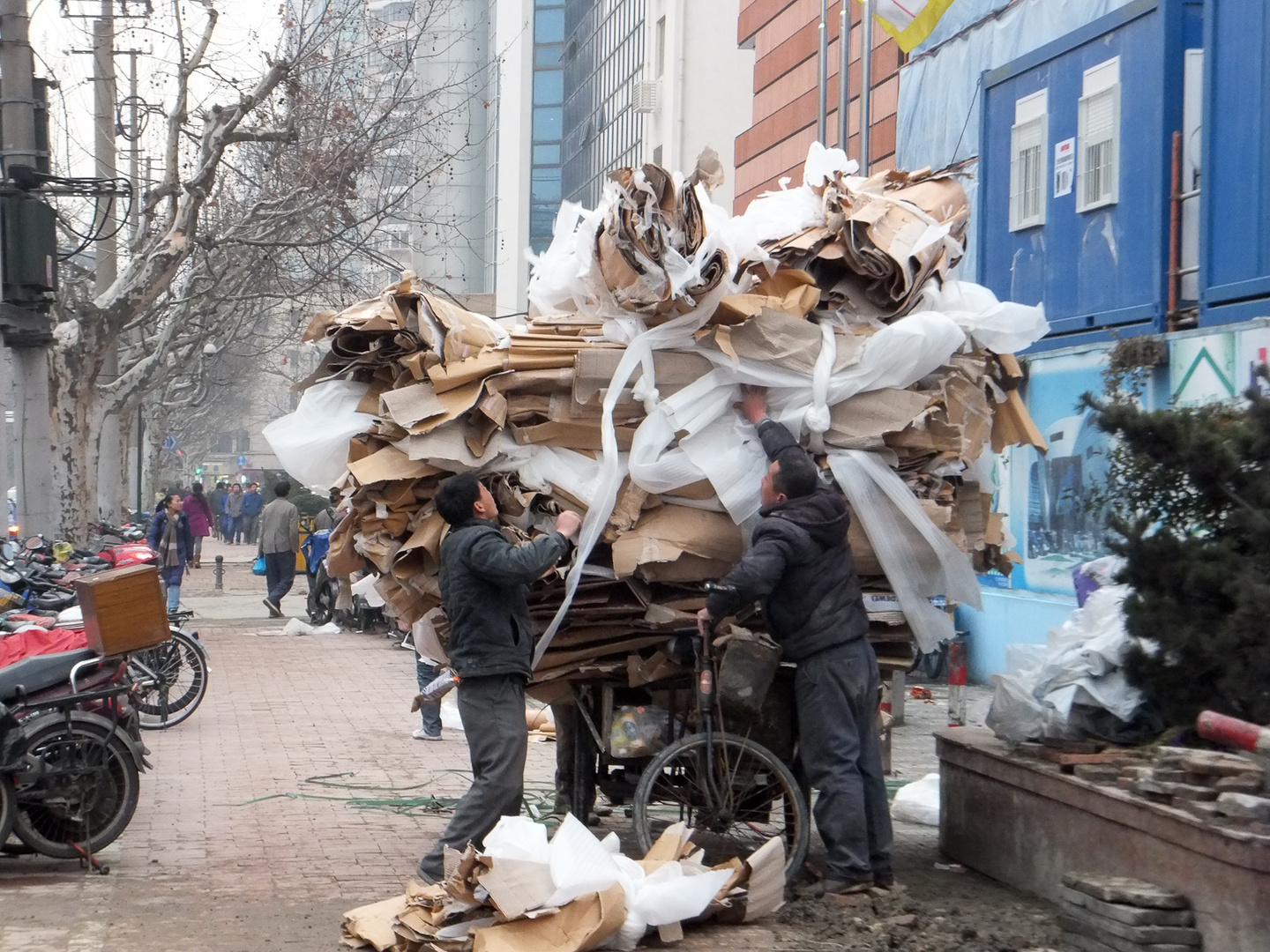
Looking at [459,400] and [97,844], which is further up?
[459,400]

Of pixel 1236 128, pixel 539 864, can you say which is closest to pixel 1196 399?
pixel 1236 128

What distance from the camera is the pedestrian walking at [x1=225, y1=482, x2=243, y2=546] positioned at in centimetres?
5172

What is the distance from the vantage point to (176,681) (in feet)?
38.4

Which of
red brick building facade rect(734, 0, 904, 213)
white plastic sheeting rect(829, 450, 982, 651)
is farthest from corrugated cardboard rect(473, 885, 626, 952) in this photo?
red brick building facade rect(734, 0, 904, 213)

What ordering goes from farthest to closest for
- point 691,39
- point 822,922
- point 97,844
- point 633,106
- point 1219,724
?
point 633,106
point 691,39
point 97,844
point 822,922
point 1219,724

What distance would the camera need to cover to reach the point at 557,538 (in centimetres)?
625

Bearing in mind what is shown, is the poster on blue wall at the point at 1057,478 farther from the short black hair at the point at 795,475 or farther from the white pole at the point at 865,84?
the short black hair at the point at 795,475

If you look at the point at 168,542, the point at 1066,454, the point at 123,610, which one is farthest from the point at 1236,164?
the point at 168,542

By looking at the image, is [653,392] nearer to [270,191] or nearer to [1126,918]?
[1126,918]

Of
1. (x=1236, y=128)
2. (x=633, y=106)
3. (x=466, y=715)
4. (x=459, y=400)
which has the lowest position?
(x=466, y=715)

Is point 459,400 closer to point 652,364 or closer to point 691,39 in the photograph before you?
point 652,364

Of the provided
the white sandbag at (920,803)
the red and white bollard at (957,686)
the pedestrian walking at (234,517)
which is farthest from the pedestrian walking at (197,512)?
the white sandbag at (920,803)

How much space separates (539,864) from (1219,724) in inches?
93.2

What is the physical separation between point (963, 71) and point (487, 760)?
457 inches
